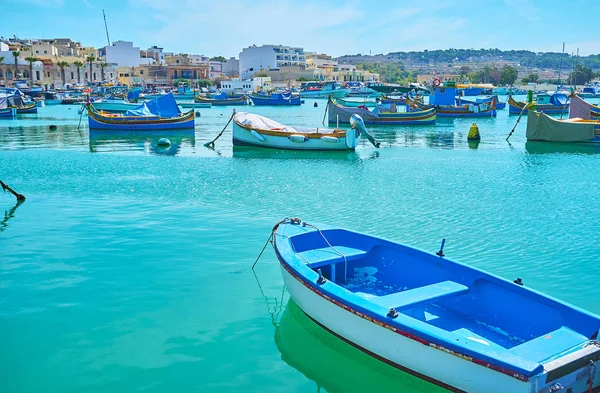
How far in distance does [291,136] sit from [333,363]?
23556 millimetres

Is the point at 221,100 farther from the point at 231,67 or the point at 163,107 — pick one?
the point at 231,67

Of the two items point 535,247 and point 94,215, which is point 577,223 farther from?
point 94,215

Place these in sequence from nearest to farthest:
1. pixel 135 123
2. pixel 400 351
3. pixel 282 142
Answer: pixel 400 351
pixel 282 142
pixel 135 123

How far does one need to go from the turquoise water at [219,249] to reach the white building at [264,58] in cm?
12834

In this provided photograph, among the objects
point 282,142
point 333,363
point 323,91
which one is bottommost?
point 333,363

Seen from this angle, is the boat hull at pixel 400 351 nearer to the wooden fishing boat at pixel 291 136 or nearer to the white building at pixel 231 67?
the wooden fishing boat at pixel 291 136

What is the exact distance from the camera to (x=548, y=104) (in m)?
63.9

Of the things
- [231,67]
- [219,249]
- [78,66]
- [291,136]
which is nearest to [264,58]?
[231,67]

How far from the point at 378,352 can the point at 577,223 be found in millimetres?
10896

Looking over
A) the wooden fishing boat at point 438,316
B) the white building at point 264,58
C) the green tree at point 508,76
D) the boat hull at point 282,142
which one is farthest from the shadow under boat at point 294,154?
the green tree at point 508,76

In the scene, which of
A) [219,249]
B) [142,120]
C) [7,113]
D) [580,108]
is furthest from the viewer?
[7,113]

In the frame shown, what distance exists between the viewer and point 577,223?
52.3 feet

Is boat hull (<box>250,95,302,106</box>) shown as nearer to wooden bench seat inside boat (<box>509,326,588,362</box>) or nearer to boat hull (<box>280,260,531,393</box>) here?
boat hull (<box>280,260,531,393</box>)

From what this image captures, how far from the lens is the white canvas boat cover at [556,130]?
3559 centimetres
